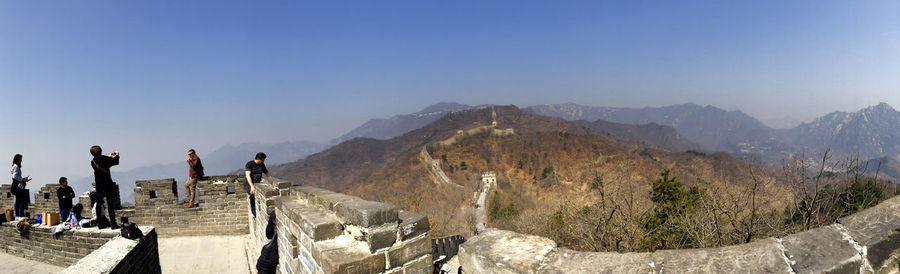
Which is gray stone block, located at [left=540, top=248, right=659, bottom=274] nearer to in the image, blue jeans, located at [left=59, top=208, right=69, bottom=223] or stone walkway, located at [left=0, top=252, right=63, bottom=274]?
stone walkway, located at [left=0, top=252, right=63, bottom=274]

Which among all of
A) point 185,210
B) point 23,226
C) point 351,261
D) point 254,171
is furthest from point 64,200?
point 351,261

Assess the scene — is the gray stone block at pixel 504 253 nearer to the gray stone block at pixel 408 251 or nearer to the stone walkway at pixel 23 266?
the gray stone block at pixel 408 251

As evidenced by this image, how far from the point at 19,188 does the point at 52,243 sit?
2.63m

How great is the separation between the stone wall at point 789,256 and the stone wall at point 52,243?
9051 millimetres

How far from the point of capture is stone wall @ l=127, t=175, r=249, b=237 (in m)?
9.81

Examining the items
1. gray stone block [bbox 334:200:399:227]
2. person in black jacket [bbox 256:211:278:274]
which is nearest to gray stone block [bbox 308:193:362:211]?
gray stone block [bbox 334:200:399:227]

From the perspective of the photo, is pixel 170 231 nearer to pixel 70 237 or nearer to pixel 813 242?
pixel 70 237

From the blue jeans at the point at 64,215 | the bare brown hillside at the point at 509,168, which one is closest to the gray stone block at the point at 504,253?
the blue jeans at the point at 64,215

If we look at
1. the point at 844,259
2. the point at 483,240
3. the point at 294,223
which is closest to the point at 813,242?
the point at 844,259

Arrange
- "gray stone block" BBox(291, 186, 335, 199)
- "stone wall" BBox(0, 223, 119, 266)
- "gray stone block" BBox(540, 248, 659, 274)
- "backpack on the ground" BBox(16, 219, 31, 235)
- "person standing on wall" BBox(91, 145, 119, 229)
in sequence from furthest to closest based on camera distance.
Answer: "backpack on the ground" BBox(16, 219, 31, 235) < "stone wall" BBox(0, 223, 119, 266) < "person standing on wall" BBox(91, 145, 119, 229) < "gray stone block" BBox(291, 186, 335, 199) < "gray stone block" BBox(540, 248, 659, 274)

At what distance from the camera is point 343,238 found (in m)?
3.24

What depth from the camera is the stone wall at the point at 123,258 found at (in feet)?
15.6

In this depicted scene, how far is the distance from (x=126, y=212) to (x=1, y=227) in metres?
3.11

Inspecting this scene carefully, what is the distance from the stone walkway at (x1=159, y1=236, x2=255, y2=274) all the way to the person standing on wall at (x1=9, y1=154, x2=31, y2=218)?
3.64m
